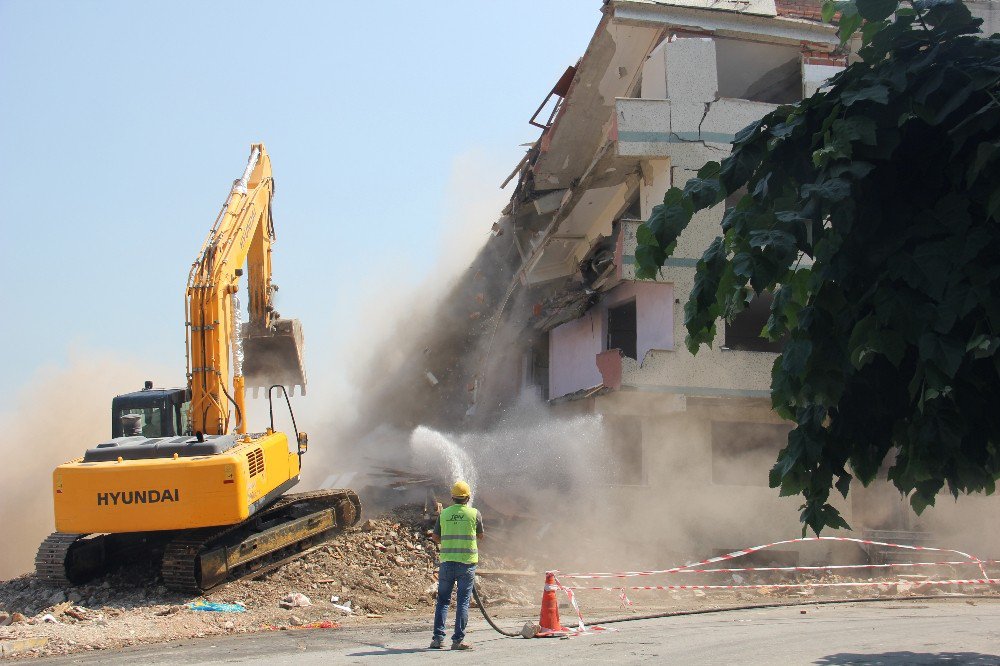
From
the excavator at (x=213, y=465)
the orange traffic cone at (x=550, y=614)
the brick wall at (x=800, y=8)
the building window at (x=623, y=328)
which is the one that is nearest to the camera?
the orange traffic cone at (x=550, y=614)

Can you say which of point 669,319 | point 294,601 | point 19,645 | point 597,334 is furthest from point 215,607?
point 597,334

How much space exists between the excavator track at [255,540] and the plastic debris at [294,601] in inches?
31.8

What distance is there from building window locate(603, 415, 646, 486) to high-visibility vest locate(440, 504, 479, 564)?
11.0 metres

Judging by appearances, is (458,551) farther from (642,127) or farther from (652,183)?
(652,183)

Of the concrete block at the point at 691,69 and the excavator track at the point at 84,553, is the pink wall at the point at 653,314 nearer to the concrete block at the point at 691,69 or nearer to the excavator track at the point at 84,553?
the concrete block at the point at 691,69

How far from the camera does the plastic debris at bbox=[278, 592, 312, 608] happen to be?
12898 millimetres

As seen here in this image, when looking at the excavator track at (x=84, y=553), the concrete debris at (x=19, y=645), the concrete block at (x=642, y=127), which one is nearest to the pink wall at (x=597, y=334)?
the concrete block at (x=642, y=127)

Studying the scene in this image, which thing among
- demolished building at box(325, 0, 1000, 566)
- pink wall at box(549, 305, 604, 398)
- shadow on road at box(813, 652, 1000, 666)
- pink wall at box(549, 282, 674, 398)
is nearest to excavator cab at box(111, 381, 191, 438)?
demolished building at box(325, 0, 1000, 566)

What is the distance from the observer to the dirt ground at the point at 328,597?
1121 centimetres

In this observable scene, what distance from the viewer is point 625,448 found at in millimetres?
21641

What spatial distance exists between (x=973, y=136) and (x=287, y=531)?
1144 centimetres

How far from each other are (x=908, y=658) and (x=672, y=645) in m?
2.12

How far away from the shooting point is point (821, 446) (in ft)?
18.4

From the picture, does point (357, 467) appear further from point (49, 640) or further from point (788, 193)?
point (788, 193)
